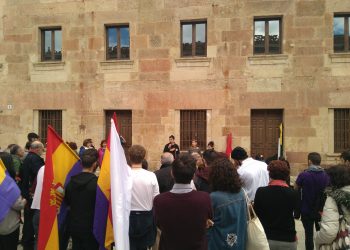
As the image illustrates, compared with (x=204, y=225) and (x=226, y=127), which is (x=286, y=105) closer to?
(x=226, y=127)

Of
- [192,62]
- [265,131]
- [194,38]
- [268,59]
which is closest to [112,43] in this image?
[194,38]

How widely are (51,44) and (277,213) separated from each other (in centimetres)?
1552

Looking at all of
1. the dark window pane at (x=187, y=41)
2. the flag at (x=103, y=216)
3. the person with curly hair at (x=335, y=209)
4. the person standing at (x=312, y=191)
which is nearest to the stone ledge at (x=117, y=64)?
the dark window pane at (x=187, y=41)

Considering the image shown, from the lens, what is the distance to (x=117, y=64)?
1677 centimetres

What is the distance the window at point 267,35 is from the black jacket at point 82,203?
39.8 ft

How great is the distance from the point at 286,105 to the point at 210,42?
386cm

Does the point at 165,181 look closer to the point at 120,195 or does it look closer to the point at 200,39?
the point at 120,195

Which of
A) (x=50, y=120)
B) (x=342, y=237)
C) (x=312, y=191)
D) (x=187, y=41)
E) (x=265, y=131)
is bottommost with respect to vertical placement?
(x=342, y=237)

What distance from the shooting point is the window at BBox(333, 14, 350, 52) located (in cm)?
1529

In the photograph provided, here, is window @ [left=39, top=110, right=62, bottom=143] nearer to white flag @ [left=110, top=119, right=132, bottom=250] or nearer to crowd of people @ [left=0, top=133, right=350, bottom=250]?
crowd of people @ [left=0, top=133, right=350, bottom=250]

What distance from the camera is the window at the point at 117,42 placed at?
17.0 metres

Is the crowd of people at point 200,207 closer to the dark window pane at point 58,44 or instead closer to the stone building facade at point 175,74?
the stone building facade at point 175,74

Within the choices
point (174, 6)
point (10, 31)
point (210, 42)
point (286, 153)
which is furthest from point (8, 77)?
point (286, 153)

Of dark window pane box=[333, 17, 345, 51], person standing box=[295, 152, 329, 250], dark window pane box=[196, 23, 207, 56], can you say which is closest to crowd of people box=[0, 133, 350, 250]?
person standing box=[295, 152, 329, 250]
